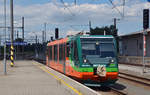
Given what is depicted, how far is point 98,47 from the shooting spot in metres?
13.9

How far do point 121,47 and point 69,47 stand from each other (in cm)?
3794

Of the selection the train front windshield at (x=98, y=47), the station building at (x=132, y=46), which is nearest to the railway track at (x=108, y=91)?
the train front windshield at (x=98, y=47)

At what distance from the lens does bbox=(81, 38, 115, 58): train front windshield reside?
13.7m

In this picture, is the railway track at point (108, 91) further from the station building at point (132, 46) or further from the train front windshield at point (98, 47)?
the station building at point (132, 46)

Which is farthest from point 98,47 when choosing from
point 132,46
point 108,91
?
point 132,46

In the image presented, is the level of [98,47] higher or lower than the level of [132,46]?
lower

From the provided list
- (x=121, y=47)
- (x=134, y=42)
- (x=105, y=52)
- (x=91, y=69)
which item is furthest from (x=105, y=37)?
(x=121, y=47)

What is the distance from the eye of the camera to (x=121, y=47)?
173 ft

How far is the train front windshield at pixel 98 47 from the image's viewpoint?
44.9 feet

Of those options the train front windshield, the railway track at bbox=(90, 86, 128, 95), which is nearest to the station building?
the railway track at bbox=(90, 86, 128, 95)

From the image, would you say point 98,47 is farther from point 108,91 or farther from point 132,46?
point 132,46

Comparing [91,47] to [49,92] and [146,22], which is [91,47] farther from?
[146,22]

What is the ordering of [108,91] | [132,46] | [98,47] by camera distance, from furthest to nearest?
[132,46] < [98,47] < [108,91]

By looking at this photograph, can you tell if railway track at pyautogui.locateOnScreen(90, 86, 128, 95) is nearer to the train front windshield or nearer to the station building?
the train front windshield
